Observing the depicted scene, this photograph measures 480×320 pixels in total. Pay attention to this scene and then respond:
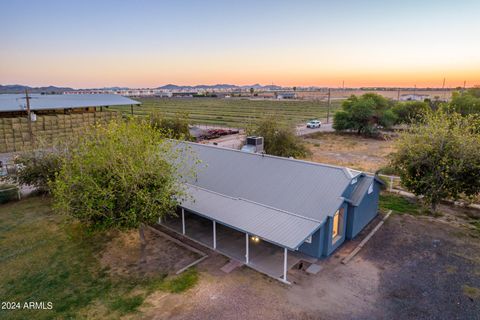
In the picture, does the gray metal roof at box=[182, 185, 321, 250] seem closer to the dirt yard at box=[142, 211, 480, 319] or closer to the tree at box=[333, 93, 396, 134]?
the dirt yard at box=[142, 211, 480, 319]

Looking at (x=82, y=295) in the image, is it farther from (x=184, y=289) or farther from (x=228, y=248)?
(x=228, y=248)

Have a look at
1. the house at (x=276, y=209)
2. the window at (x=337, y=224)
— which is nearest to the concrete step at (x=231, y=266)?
the house at (x=276, y=209)

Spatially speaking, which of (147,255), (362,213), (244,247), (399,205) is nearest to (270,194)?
(244,247)

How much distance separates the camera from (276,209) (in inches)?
566

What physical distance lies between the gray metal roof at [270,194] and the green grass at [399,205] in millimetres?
6029

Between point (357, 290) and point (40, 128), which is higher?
point (40, 128)

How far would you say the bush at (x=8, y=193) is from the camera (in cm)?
2075

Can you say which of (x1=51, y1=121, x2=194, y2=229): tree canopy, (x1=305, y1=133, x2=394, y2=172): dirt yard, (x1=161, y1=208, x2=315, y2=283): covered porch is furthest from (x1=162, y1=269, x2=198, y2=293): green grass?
(x1=305, y1=133, x2=394, y2=172): dirt yard

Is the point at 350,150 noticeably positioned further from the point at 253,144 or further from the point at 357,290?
the point at 357,290

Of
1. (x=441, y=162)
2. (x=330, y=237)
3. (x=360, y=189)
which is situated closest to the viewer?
(x=330, y=237)

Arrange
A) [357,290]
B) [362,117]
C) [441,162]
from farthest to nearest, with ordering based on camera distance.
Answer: [362,117] < [441,162] < [357,290]

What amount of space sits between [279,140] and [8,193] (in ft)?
67.8

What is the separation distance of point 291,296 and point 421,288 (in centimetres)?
521

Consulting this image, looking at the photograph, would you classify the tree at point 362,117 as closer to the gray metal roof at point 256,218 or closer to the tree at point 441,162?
the tree at point 441,162
